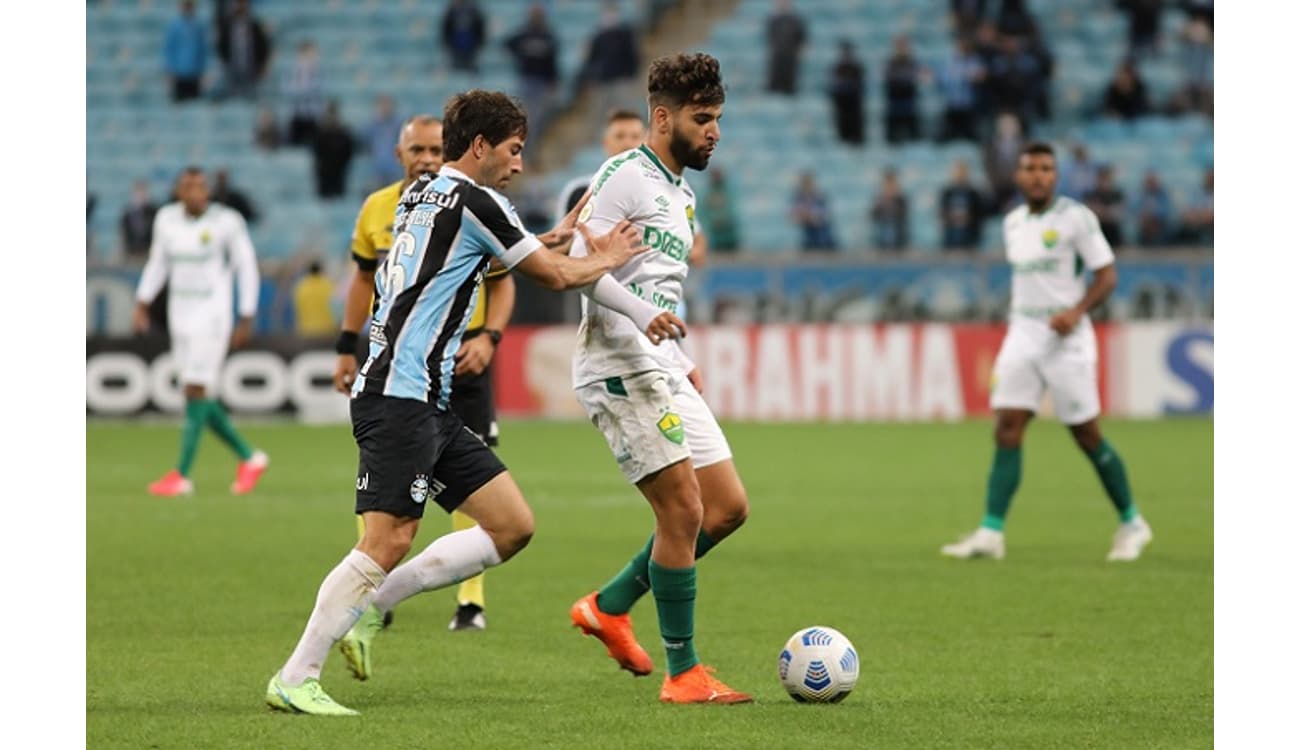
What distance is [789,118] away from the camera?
95.7ft

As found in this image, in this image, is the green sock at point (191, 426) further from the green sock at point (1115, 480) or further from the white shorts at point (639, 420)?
the white shorts at point (639, 420)

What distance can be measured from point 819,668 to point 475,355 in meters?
1.98

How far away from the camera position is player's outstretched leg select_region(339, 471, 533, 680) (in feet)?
22.4

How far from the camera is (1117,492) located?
11.7 m

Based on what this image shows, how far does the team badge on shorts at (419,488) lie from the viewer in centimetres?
652

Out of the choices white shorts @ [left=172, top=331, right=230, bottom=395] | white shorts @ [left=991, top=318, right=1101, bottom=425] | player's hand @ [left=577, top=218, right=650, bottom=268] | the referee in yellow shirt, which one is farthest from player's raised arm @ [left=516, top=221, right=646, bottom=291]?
white shorts @ [left=172, top=331, right=230, bottom=395]

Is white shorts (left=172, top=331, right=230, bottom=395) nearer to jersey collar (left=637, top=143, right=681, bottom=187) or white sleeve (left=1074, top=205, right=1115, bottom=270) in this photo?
white sleeve (left=1074, top=205, right=1115, bottom=270)

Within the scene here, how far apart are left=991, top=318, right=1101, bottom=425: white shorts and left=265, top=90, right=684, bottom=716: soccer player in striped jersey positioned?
219 inches

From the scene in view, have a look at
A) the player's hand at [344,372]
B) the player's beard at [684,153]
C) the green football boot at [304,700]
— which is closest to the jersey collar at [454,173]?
the player's beard at [684,153]

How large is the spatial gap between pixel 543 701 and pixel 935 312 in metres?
16.8

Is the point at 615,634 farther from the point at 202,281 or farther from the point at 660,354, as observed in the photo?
the point at 202,281

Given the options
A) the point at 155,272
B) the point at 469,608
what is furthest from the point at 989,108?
the point at 469,608
